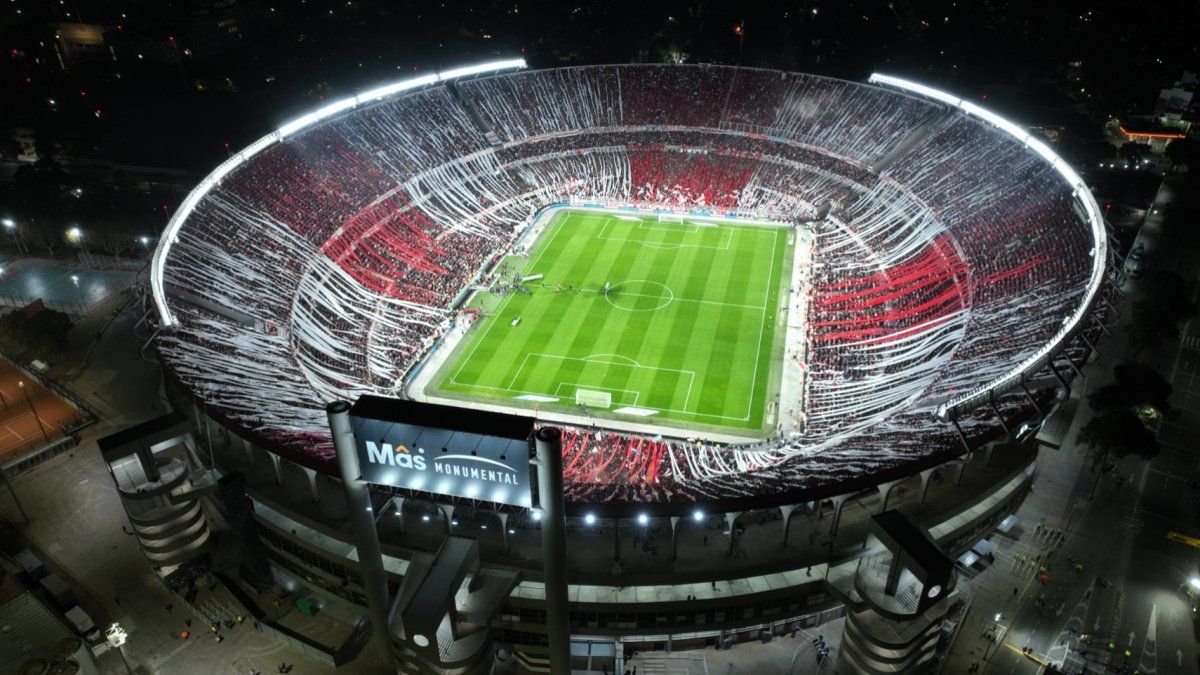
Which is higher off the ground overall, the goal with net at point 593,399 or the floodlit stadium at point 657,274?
the floodlit stadium at point 657,274

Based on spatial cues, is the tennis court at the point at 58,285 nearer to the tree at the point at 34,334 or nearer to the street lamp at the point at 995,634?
the tree at the point at 34,334

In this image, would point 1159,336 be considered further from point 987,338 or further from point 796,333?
point 796,333

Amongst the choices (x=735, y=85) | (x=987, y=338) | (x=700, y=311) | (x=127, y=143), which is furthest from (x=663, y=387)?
(x=127, y=143)

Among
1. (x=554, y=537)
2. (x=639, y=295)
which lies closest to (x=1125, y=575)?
(x=554, y=537)

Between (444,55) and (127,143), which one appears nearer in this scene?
(127,143)

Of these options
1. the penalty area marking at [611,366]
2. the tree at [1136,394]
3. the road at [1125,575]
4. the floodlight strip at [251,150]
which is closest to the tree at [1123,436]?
the road at [1125,575]

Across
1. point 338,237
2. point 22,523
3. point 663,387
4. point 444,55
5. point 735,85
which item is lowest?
point 22,523
